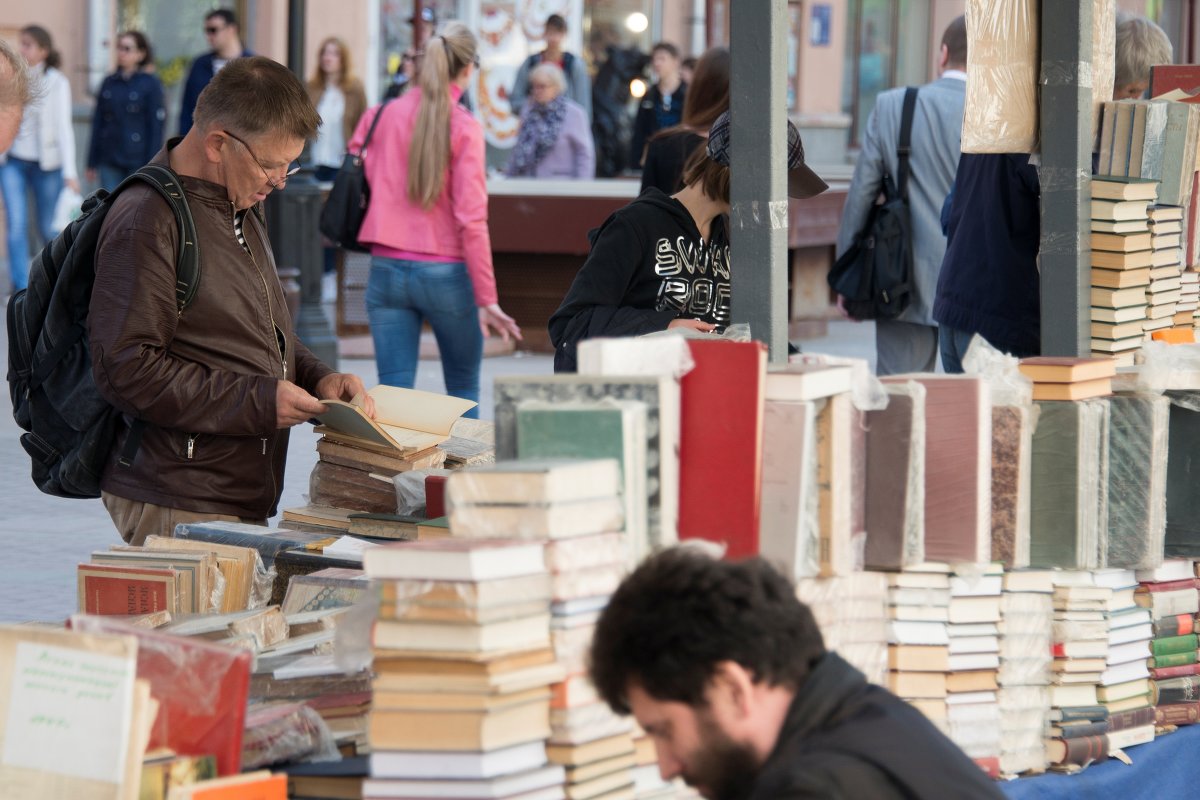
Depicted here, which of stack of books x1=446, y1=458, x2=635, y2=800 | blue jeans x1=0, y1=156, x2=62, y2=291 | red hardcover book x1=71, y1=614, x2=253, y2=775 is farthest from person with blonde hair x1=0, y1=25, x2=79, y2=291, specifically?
stack of books x1=446, y1=458, x2=635, y2=800

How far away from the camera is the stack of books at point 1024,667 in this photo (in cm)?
321

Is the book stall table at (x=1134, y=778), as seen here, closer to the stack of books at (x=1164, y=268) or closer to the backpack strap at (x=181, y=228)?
the stack of books at (x=1164, y=268)

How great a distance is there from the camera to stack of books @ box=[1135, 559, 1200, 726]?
3.49 m

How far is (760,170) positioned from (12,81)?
152cm

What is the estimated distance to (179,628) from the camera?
306 centimetres

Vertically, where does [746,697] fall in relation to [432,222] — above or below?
below

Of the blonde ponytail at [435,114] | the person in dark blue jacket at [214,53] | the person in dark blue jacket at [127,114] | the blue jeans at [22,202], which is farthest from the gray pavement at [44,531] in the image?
the person in dark blue jacket at [127,114]

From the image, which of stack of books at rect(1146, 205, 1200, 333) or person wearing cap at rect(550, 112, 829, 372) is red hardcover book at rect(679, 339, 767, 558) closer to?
person wearing cap at rect(550, 112, 829, 372)

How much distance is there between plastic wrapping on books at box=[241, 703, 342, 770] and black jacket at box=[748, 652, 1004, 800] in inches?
36.5

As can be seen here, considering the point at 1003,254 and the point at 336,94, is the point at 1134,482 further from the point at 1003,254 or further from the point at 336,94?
the point at 336,94

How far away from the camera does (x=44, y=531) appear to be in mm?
6816

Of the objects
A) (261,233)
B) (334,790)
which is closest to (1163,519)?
(334,790)

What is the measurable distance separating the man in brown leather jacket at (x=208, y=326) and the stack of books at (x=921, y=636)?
1.38 metres

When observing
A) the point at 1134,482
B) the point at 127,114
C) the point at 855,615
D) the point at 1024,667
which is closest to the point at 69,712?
the point at 855,615
